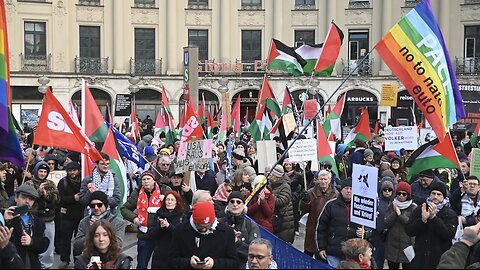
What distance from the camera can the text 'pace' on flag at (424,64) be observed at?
302 inches

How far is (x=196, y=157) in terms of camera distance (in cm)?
919

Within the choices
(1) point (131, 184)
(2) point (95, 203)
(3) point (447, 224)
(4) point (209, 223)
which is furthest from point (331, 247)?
(1) point (131, 184)

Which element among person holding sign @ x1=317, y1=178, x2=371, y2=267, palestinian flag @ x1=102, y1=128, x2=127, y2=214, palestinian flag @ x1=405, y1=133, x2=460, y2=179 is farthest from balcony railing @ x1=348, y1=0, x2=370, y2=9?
person holding sign @ x1=317, y1=178, x2=371, y2=267

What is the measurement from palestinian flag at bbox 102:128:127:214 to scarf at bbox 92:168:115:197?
403mm

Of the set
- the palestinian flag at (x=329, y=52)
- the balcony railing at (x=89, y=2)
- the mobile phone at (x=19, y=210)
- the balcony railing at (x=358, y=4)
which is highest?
the balcony railing at (x=358, y=4)

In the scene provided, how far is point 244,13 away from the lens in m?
39.1

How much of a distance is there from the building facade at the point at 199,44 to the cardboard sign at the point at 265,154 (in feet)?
82.2

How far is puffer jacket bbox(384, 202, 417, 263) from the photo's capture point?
729 cm

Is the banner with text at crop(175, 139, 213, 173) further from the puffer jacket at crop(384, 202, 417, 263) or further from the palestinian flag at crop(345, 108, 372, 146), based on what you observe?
the palestinian flag at crop(345, 108, 372, 146)

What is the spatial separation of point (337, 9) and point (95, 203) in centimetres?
3379

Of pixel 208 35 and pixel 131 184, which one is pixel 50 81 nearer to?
pixel 208 35

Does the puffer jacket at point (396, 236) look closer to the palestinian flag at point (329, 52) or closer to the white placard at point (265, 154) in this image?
the white placard at point (265, 154)

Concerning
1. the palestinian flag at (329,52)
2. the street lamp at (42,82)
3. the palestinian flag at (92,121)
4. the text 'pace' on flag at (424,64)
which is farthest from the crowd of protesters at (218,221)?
the street lamp at (42,82)

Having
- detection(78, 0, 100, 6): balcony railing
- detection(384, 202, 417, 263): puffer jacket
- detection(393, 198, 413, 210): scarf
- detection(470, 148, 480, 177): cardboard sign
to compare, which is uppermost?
detection(78, 0, 100, 6): balcony railing
